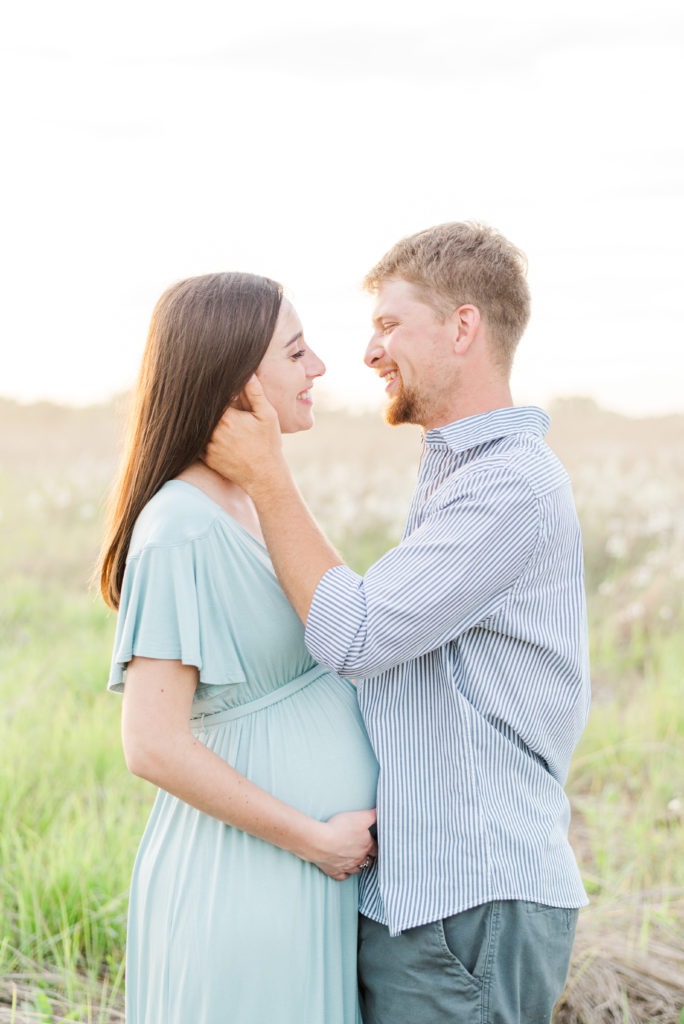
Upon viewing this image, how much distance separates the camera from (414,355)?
2926mm

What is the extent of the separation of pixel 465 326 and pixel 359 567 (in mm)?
5966

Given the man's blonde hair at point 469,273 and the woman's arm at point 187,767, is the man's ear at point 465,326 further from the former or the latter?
the woman's arm at point 187,767

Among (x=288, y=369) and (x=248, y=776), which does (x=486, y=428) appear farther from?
(x=248, y=776)

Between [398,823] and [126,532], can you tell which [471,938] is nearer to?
[398,823]

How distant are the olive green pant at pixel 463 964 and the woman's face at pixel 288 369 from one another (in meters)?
1.28

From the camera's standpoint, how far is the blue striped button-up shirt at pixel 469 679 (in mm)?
2434

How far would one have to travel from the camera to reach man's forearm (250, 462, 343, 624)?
2459 mm

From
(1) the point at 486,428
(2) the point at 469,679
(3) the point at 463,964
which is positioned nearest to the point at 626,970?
(3) the point at 463,964

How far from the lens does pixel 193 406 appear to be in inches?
100

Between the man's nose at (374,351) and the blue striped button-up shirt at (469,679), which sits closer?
the blue striped button-up shirt at (469,679)

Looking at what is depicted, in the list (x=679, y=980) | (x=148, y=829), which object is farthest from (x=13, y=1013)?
(x=679, y=980)

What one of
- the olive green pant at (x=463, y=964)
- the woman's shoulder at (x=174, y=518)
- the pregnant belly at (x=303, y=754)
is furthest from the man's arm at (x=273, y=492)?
the olive green pant at (x=463, y=964)

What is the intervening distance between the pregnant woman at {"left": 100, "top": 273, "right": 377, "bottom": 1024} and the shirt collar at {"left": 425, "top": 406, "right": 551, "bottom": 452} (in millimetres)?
416

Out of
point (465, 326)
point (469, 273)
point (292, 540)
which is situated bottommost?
point (292, 540)
